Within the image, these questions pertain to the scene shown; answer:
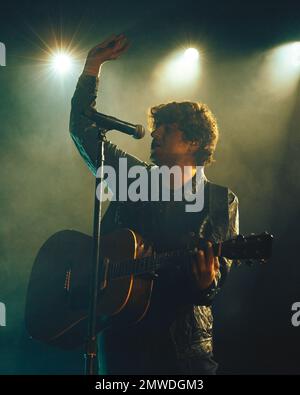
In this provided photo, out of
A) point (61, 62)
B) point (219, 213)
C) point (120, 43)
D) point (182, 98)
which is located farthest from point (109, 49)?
point (182, 98)

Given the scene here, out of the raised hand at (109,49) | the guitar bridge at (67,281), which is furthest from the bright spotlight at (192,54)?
the guitar bridge at (67,281)

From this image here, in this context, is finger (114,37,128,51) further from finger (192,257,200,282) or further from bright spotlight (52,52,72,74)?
bright spotlight (52,52,72,74)

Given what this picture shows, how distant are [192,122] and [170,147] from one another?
0.27 metres

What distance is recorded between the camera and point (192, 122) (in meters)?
3.00

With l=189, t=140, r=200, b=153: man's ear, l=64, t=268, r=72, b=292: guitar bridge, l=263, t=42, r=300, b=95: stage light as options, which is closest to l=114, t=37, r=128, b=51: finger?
l=189, t=140, r=200, b=153: man's ear

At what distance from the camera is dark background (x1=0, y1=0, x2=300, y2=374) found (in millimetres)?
4078

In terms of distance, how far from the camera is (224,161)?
4.52m

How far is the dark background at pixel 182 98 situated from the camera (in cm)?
408

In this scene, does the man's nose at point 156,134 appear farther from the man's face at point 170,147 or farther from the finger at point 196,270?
the finger at point 196,270

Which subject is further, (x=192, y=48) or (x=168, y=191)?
(x=192, y=48)

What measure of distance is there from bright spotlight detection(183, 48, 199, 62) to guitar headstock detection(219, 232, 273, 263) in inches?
123
